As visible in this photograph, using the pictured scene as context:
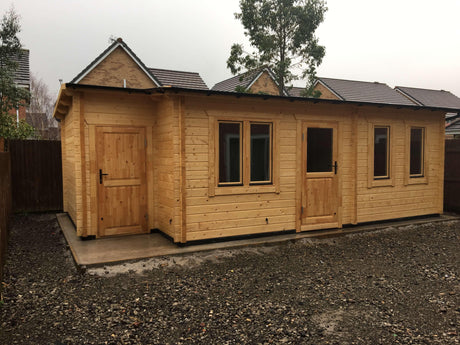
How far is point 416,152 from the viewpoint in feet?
27.4

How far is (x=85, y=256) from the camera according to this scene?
5.40 metres

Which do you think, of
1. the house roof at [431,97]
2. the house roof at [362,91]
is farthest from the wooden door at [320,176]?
the house roof at [431,97]

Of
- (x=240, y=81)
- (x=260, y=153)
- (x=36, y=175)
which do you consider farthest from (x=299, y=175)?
(x=240, y=81)

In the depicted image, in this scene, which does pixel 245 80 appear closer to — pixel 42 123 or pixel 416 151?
pixel 416 151

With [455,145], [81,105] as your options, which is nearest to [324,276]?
[81,105]

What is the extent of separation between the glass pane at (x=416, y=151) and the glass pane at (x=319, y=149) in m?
2.31

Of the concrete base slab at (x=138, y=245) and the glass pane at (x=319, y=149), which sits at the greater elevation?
the glass pane at (x=319, y=149)

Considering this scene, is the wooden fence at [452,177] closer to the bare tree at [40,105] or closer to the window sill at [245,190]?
the window sill at [245,190]

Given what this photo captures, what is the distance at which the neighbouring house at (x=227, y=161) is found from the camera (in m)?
6.13

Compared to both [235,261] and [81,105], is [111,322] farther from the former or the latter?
[81,105]

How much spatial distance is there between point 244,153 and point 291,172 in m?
1.07

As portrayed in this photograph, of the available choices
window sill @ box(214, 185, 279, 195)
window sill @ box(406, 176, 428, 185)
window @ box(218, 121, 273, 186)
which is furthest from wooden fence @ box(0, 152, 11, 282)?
window sill @ box(406, 176, 428, 185)

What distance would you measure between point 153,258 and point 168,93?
8.52 ft

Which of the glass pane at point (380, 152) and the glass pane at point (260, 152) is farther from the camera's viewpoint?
the glass pane at point (380, 152)
